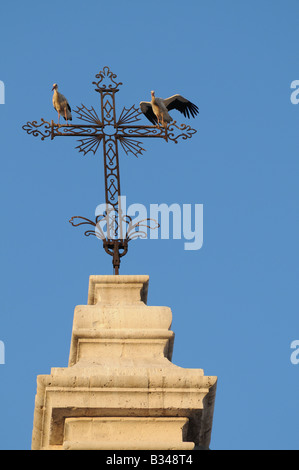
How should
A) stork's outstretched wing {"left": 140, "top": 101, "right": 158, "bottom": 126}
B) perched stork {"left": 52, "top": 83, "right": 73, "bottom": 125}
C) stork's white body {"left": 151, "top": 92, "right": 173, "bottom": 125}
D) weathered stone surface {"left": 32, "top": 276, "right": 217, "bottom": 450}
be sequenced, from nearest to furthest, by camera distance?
weathered stone surface {"left": 32, "top": 276, "right": 217, "bottom": 450}
perched stork {"left": 52, "top": 83, "right": 73, "bottom": 125}
stork's white body {"left": 151, "top": 92, "right": 173, "bottom": 125}
stork's outstretched wing {"left": 140, "top": 101, "right": 158, "bottom": 126}

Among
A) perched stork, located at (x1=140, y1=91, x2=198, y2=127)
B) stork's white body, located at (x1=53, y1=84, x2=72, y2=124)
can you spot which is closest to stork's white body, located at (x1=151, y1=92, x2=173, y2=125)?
perched stork, located at (x1=140, y1=91, x2=198, y2=127)

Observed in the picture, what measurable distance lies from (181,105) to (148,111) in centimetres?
73

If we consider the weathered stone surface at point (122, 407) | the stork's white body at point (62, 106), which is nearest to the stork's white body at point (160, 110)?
the stork's white body at point (62, 106)

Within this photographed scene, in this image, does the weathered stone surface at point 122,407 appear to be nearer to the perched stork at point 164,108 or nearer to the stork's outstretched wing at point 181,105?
the perched stork at point 164,108

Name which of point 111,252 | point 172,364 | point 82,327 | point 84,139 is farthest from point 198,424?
point 84,139

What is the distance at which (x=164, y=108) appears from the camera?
45.9 ft

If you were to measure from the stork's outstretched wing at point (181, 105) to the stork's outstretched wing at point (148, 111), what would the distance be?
24 centimetres

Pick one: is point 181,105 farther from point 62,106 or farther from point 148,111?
point 62,106

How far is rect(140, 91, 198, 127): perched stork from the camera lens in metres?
13.9

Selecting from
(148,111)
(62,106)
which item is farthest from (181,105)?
(62,106)

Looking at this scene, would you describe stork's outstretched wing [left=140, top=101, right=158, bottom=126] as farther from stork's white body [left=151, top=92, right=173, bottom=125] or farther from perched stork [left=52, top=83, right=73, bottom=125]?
perched stork [left=52, top=83, right=73, bottom=125]
